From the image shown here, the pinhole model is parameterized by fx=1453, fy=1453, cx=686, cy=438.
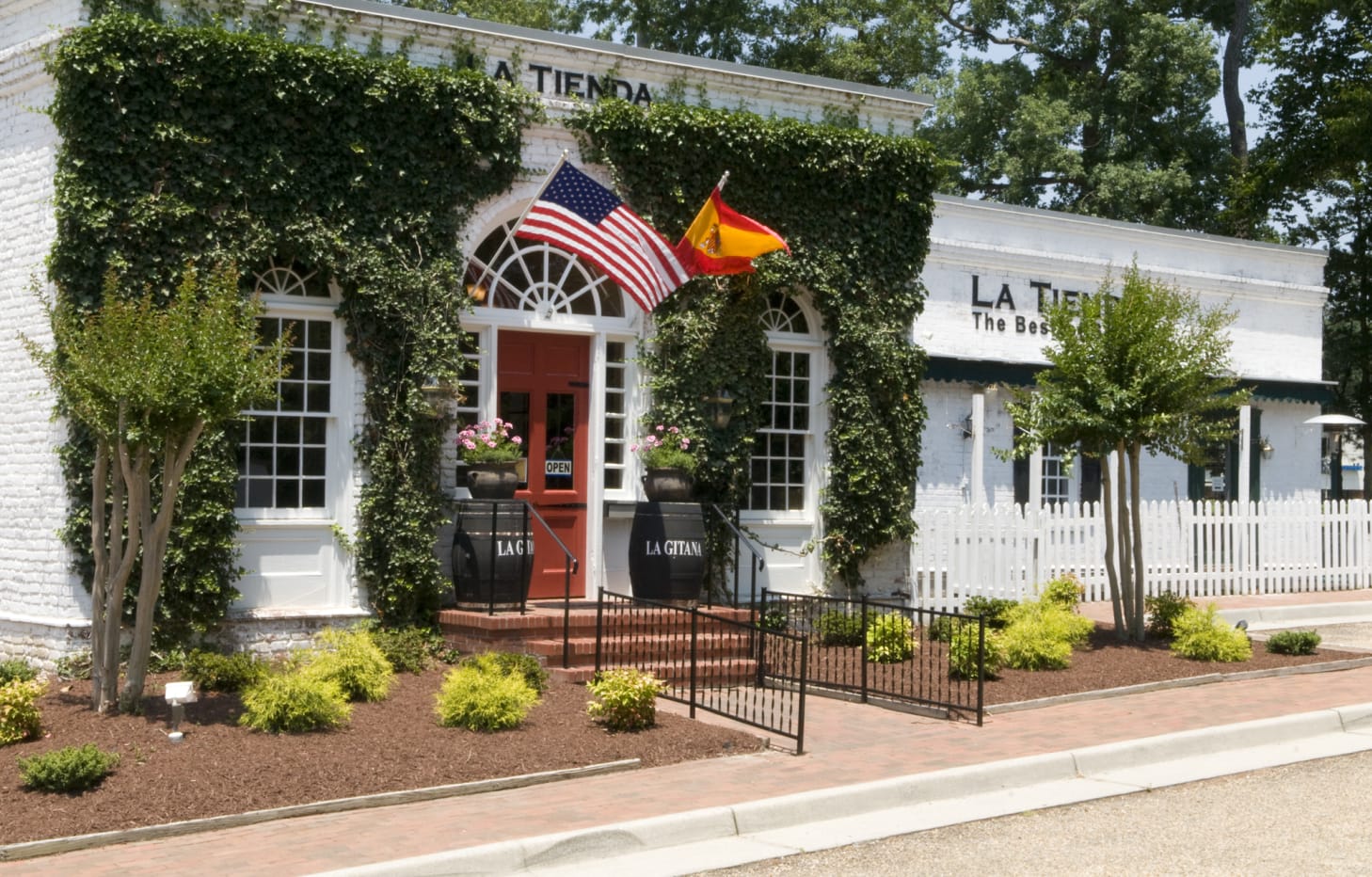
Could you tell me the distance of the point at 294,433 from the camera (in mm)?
13141

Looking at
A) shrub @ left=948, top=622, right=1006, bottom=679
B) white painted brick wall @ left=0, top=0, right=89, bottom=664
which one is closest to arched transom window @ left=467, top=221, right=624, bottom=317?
white painted brick wall @ left=0, top=0, right=89, bottom=664

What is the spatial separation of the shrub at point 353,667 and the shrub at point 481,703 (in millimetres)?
935

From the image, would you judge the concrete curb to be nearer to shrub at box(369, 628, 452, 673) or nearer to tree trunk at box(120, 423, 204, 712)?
tree trunk at box(120, 423, 204, 712)

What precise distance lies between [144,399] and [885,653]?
23.0 feet

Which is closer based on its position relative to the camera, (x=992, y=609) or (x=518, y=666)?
(x=518, y=666)

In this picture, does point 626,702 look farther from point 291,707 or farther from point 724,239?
point 724,239

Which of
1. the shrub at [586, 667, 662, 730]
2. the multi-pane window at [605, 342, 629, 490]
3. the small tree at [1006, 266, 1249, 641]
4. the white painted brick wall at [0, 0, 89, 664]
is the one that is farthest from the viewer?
the multi-pane window at [605, 342, 629, 490]

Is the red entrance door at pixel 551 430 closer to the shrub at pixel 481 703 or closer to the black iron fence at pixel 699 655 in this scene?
the black iron fence at pixel 699 655

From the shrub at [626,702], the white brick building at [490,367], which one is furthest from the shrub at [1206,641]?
the shrub at [626,702]

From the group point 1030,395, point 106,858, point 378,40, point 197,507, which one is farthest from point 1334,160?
point 106,858

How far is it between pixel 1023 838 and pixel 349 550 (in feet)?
23.6

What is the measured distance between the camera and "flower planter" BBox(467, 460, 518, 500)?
42.8 feet

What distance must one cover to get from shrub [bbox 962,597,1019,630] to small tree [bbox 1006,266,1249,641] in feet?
3.68

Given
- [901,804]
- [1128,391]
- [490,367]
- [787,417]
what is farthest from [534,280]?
[901,804]
